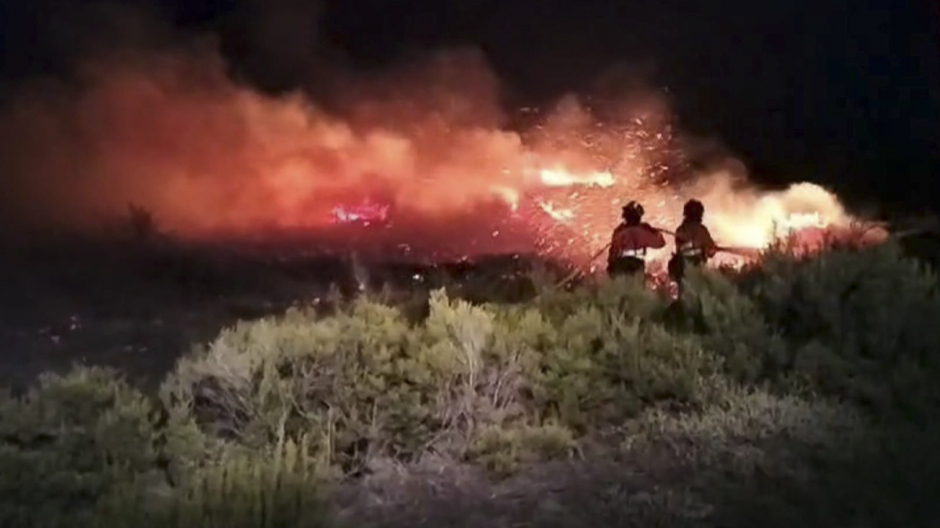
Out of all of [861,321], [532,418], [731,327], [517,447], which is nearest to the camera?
[517,447]

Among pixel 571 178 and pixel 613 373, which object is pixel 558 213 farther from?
pixel 613 373

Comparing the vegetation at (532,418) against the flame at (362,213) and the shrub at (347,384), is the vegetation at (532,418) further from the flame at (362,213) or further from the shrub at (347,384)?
the flame at (362,213)

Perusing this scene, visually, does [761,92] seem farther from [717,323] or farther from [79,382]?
[79,382]

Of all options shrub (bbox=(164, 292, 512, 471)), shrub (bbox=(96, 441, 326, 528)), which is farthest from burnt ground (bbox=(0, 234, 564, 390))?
shrub (bbox=(96, 441, 326, 528))

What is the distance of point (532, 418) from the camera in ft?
34.1

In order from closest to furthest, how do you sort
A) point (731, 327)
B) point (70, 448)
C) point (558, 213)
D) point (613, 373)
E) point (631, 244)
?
point (70, 448) < point (613, 373) < point (731, 327) < point (631, 244) < point (558, 213)

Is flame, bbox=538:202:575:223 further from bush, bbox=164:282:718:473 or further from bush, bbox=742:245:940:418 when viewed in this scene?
bush, bbox=164:282:718:473

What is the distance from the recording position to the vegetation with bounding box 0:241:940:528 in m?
8.48

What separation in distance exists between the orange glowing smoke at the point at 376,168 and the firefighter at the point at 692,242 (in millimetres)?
7788

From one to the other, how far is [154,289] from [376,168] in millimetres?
6759

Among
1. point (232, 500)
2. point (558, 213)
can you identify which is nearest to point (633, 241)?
point (232, 500)

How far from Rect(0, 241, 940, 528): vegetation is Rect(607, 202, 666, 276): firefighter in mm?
2639

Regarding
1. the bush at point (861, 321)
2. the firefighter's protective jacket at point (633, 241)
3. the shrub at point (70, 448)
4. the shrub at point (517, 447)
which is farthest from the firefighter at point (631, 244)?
the shrub at point (70, 448)

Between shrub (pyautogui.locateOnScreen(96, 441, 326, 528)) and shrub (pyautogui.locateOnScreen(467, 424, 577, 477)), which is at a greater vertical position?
shrub (pyautogui.locateOnScreen(467, 424, 577, 477))
